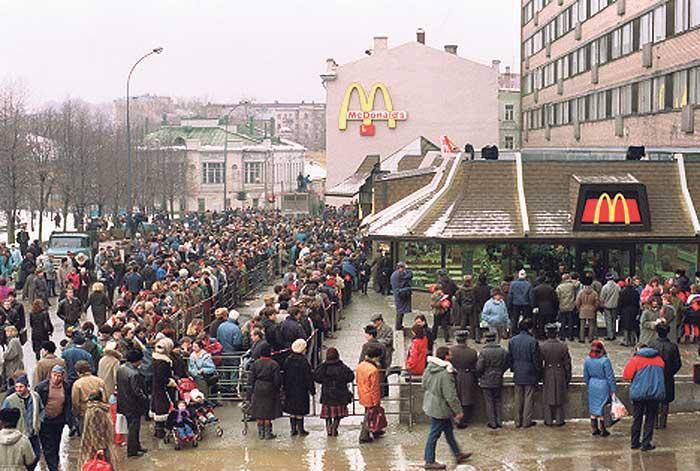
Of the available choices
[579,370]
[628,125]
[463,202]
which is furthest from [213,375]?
[628,125]

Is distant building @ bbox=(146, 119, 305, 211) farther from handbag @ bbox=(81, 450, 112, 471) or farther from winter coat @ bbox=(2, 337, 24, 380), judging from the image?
handbag @ bbox=(81, 450, 112, 471)

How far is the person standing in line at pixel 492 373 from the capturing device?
15.5 m

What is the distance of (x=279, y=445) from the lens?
1522 centimetres

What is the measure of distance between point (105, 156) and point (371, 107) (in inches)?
717

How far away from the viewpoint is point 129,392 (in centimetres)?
1463

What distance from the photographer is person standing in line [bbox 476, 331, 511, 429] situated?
609 inches

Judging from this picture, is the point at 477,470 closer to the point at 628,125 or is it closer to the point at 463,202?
the point at 463,202

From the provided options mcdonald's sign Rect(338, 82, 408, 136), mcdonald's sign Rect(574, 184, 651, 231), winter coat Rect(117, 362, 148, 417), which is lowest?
winter coat Rect(117, 362, 148, 417)

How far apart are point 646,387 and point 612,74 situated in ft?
134

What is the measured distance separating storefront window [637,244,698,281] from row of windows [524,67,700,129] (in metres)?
16.5

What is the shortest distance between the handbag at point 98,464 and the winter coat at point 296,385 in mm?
4111

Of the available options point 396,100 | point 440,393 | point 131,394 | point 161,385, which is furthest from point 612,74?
point 131,394

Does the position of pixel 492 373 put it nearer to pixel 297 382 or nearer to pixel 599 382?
pixel 599 382

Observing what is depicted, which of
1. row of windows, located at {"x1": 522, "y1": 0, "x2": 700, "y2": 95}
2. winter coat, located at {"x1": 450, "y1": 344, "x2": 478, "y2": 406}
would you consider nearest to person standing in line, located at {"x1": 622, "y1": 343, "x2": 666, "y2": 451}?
winter coat, located at {"x1": 450, "y1": 344, "x2": 478, "y2": 406}
